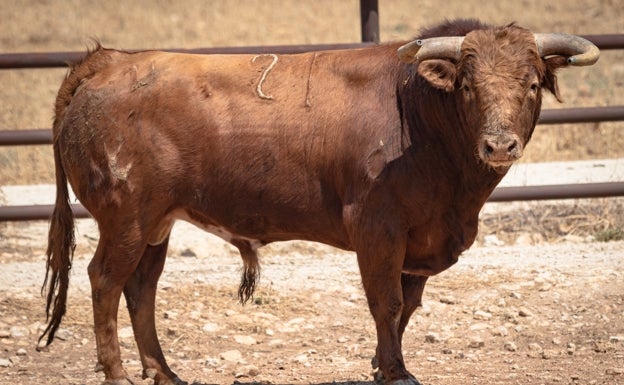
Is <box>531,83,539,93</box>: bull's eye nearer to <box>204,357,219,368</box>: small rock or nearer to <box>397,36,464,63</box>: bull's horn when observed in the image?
<box>397,36,464,63</box>: bull's horn

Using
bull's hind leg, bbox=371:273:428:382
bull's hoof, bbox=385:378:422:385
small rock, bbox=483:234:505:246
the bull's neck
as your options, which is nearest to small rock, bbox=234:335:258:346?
bull's hind leg, bbox=371:273:428:382

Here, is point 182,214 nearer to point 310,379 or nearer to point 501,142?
point 310,379

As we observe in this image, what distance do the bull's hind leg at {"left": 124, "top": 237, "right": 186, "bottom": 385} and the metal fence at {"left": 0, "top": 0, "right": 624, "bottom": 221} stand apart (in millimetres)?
1950

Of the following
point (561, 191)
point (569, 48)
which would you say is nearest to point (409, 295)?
point (569, 48)

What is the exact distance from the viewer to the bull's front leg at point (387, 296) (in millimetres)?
5766

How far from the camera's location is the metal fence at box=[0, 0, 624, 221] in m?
8.47

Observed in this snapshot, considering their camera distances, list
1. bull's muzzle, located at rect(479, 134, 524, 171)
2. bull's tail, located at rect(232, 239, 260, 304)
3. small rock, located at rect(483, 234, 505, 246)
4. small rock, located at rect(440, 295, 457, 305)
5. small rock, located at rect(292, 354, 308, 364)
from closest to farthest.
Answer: bull's muzzle, located at rect(479, 134, 524, 171) < bull's tail, located at rect(232, 239, 260, 304) < small rock, located at rect(292, 354, 308, 364) < small rock, located at rect(440, 295, 457, 305) < small rock, located at rect(483, 234, 505, 246)

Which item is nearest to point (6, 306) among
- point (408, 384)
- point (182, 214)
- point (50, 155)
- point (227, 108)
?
point (182, 214)

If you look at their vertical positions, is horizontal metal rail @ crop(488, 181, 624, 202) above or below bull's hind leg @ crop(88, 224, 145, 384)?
below

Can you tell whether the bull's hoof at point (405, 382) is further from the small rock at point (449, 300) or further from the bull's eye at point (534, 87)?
the small rock at point (449, 300)

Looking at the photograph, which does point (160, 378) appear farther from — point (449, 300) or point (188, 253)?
point (188, 253)

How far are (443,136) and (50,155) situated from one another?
25.4 feet

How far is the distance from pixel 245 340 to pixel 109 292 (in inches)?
57.2

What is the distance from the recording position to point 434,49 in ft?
18.6
